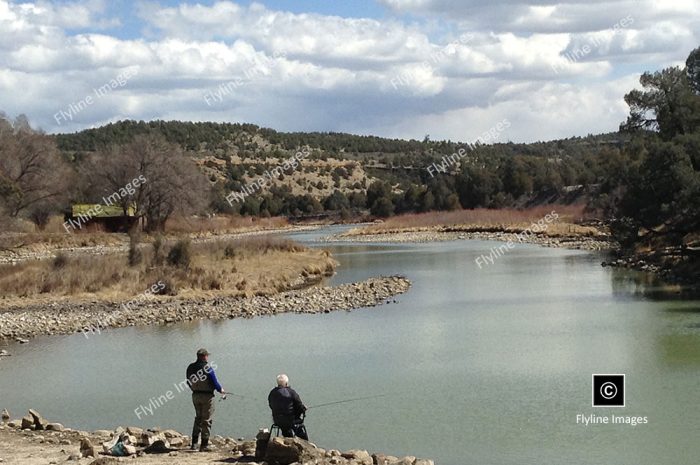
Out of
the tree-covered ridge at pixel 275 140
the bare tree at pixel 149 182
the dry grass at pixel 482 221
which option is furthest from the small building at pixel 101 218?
the tree-covered ridge at pixel 275 140

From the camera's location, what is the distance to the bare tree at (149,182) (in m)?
67.7

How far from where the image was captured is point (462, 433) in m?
14.9

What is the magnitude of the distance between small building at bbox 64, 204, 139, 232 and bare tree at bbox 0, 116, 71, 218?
4.59 m

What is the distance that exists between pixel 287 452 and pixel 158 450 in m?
2.20

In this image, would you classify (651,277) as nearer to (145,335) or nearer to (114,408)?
(145,335)

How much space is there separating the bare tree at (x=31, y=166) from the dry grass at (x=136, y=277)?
22450mm

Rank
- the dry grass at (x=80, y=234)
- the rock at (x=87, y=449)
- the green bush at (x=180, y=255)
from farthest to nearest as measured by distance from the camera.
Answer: the dry grass at (x=80, y=234)
the green bush at (x=180, y=255)
the rock at (x=87, y=449)

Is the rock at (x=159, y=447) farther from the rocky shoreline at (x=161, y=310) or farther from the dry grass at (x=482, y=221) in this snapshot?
the dry grass at (x=482, y=221)

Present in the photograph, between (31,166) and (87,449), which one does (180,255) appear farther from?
(31,166)

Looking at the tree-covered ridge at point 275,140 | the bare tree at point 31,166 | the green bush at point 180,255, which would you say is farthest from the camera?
the tree-covered ridge at point 275,140

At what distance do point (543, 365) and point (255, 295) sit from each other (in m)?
16.4

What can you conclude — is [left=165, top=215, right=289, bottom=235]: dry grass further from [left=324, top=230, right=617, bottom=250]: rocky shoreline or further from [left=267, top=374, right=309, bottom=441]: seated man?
[left=267, top=374, right=309, bottom=441]: seated man

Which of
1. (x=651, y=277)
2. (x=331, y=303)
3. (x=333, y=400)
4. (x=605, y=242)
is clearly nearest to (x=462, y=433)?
(x=333, y=400)

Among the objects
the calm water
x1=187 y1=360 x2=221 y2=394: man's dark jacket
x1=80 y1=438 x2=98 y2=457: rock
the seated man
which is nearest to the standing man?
x1=187 y1=360 x2=221 y2=394: man's dark jacket
